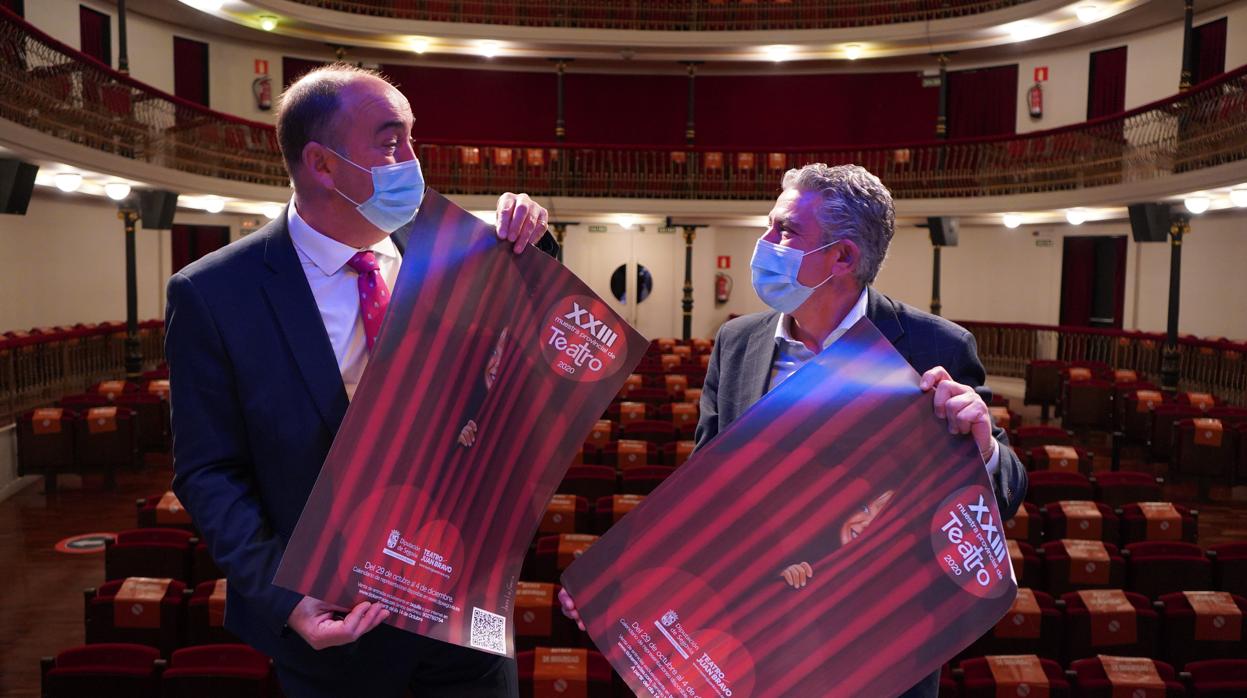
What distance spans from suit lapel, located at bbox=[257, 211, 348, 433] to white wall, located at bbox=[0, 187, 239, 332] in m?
15.8

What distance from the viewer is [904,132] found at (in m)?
22.0

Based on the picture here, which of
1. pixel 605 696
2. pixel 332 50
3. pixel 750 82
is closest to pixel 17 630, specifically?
pixel 605 696

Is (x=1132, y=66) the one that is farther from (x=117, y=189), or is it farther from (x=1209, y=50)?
(x=117, y=189)

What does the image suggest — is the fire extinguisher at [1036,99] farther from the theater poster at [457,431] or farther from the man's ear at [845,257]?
the theater poster at [457,431]

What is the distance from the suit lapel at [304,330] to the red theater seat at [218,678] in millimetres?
2933

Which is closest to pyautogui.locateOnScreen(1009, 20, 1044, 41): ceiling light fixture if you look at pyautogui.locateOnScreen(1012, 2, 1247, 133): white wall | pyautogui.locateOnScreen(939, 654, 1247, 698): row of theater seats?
pyautogui.locateOnScreen(1012, 2, 1247, 133): white wall

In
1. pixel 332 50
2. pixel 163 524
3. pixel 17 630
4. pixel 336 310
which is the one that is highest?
pixel 332 50

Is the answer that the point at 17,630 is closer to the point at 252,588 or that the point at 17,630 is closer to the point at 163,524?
the point at 163,524

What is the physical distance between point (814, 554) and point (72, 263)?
18259 mm

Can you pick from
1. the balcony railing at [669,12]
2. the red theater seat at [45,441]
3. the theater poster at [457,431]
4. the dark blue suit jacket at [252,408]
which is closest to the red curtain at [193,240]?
the balcony railing at [669,12]

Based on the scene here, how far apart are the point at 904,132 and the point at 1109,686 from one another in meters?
19.2

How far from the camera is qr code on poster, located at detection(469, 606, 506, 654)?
1.69 metres

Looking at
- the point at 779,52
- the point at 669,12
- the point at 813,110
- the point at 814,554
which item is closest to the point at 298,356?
the point at 814,554

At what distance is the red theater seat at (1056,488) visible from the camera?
25.7 feet
